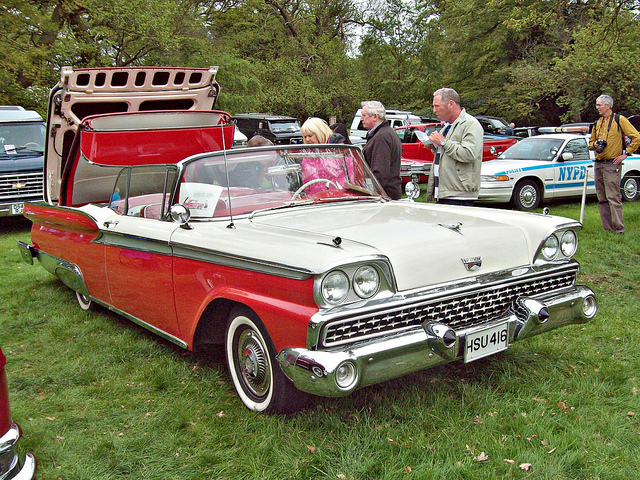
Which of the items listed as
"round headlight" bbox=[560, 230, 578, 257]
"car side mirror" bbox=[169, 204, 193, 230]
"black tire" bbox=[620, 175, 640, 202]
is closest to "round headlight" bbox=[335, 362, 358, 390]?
"car side mirror" bbox=[169, 204, 193, 230]

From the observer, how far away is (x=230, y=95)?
28188 mm

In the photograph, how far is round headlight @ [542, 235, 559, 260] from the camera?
378cm

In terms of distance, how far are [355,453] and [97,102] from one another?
4.08m

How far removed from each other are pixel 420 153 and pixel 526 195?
12.4ft

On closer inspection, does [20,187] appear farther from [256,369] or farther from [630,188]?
[630,188]

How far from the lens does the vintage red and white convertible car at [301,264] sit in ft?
9.68

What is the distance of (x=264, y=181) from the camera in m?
4.18

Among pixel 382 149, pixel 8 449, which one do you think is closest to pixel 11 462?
pixel 8 449

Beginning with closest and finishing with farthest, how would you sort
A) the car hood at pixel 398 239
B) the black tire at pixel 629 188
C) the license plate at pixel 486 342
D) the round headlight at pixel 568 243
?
1. the car hood at pixel 398 239
2. the license plate at pixel 486 342
3. the round headlight at pixel 568 243
4. the black tire at pixel 629 188

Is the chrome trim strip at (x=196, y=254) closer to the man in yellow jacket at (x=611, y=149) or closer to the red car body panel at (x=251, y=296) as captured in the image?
the red car body panel at (x=251, y=296)

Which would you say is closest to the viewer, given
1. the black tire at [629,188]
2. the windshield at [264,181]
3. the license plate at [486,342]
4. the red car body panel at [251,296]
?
the red car body panel at [251,296]

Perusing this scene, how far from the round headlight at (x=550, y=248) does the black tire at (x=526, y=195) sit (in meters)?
7.68

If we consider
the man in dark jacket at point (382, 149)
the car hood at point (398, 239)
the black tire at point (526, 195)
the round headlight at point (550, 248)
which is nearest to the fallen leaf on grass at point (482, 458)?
the car hood at point (398, 239)

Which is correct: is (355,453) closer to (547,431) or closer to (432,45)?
(547,431)
